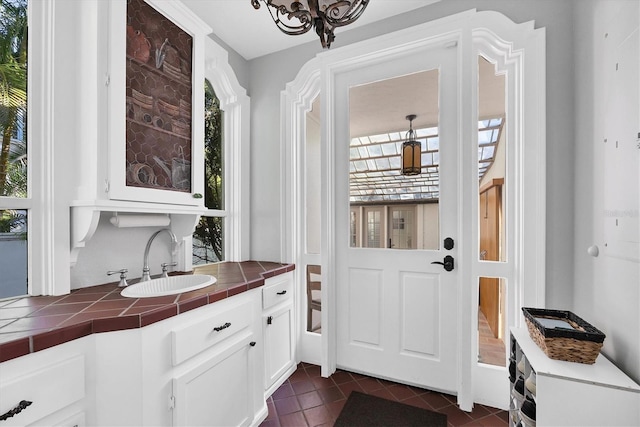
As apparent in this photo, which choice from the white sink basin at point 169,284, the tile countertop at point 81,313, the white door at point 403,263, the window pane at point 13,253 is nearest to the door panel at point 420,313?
the white door at point 403,263

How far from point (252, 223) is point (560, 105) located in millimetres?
2280

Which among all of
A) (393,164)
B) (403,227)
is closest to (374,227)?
(403,227)

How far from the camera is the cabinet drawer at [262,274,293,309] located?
79.2 inches

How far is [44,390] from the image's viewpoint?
0.93 m

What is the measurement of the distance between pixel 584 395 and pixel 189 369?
1.53 m

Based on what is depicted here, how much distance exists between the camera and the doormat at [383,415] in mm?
1790

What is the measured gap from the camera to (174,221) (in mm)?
1979

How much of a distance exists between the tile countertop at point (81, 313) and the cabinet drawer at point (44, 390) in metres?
0.07

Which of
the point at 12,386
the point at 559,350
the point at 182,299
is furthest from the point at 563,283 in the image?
the point at 12,386

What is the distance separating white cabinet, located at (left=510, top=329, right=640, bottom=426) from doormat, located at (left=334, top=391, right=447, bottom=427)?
2.66 feet

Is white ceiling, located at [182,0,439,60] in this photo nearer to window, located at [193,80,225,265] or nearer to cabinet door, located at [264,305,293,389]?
window, located at [193,80,225,265]

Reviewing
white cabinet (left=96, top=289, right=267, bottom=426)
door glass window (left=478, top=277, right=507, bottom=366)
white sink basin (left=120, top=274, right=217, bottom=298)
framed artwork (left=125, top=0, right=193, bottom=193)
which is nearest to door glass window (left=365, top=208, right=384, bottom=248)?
door glass window (left=478, top=277, right=507, bottom=366)

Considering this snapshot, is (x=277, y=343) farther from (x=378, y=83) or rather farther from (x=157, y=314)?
(x=378, y=83)

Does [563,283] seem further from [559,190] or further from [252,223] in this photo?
[252,223]
